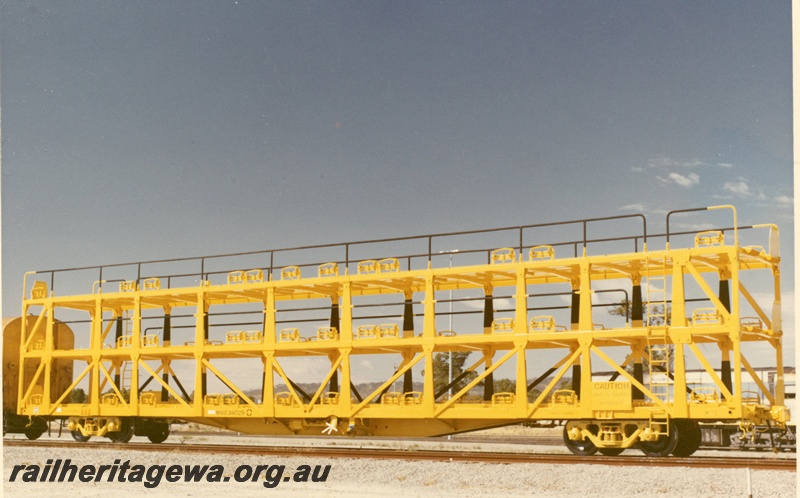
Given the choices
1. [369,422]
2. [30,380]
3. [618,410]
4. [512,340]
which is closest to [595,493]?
[618,410]

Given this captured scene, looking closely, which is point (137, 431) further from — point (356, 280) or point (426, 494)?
point (426, 494)

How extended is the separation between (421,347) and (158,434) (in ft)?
43.9

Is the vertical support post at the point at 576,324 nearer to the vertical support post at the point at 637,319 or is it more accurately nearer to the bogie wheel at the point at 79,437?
the vertical support post at the point at 637,319

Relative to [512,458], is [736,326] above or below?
above

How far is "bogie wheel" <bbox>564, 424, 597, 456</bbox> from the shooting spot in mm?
25094

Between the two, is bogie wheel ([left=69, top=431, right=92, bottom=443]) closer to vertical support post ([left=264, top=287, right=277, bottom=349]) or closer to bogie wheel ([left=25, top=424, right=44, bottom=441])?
bogie wheel ([left=25, top=424, right=44, bottom=441])

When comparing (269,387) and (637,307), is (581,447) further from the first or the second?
(269,387)

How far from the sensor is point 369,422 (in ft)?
95.7

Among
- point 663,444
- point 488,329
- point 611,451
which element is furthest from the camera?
point 488,329

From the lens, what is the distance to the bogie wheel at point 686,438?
2434cm

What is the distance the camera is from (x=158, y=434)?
3525cm

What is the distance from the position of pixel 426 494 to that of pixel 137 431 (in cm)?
2116

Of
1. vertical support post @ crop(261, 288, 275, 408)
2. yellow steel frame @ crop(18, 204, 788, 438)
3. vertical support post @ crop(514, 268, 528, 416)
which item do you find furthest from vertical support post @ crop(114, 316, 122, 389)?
vertical support post @ crop(514, 268, 528, 416)

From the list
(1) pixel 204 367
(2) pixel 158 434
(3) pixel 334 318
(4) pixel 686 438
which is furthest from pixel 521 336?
(2) pixel 158 434
